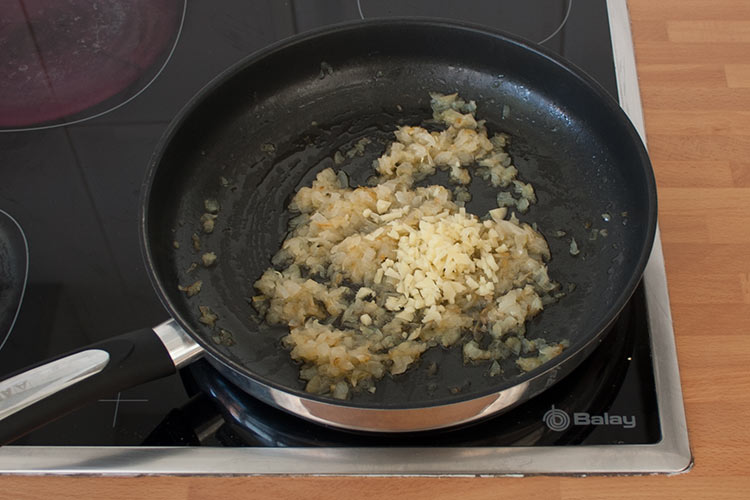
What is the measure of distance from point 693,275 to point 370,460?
50cm

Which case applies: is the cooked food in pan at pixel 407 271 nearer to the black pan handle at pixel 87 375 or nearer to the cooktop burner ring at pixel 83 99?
the black pan handle at pixel 87 375

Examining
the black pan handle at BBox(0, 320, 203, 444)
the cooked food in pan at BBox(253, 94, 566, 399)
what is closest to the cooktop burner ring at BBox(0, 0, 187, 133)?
the cooked food in pan at BBox(253, 94, 566, 399)

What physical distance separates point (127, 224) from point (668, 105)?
84 centimetres

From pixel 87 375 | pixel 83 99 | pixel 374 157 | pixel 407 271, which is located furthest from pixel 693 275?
pixel 83 99

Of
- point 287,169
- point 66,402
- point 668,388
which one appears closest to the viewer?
point 66,402

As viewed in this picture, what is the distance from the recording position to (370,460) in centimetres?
81

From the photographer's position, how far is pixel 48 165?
1.09 meters

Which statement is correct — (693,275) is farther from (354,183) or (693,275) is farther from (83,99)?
(83,99)

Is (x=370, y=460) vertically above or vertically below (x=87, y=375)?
below

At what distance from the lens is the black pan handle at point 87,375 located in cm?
72

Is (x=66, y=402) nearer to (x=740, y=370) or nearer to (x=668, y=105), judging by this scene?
(x=740, y=370)

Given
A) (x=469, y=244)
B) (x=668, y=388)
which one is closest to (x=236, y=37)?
(x=469, y=244)

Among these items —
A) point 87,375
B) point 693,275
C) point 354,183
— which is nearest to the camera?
point 87,375

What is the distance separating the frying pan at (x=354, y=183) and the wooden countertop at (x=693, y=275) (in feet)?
0.26
